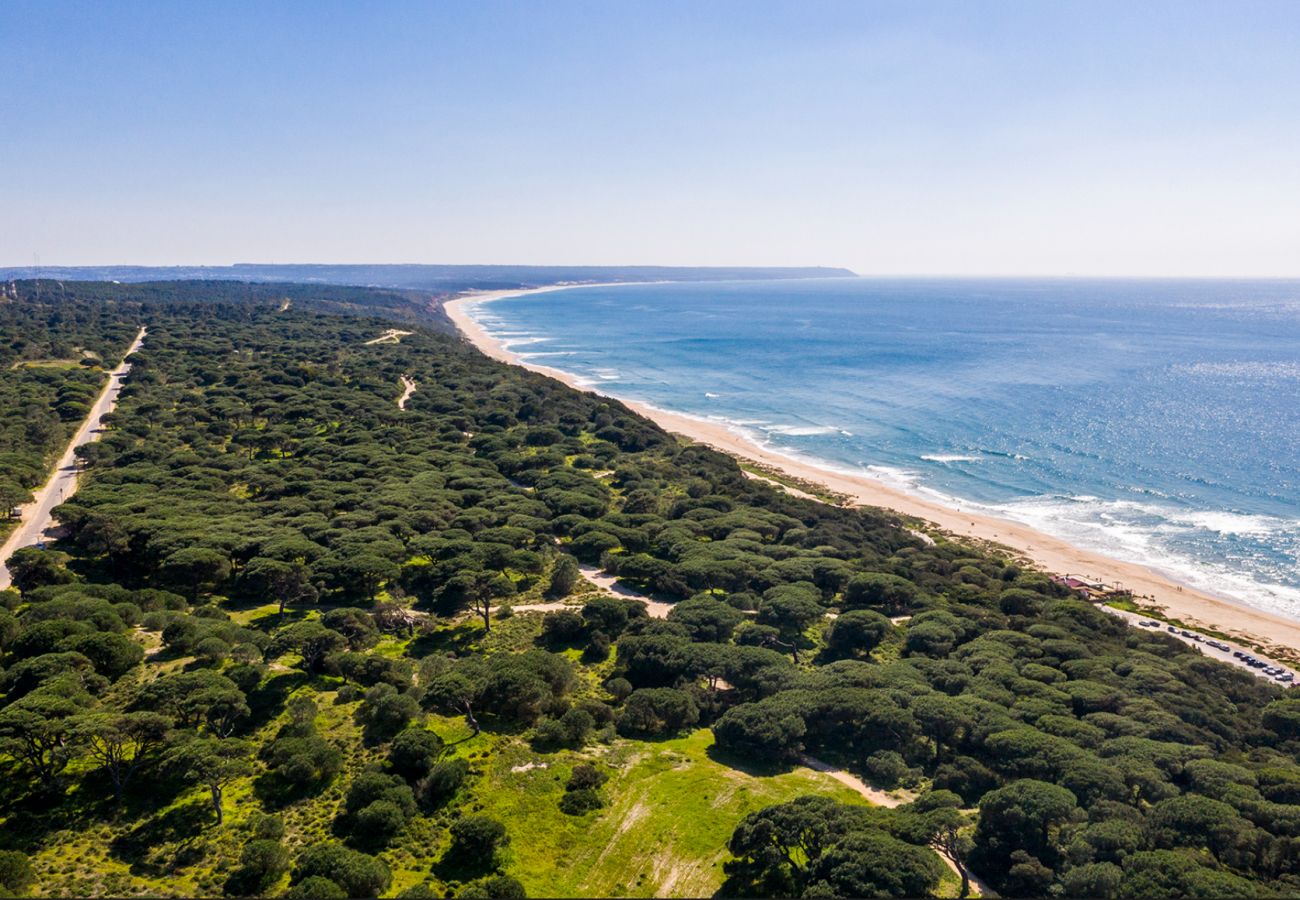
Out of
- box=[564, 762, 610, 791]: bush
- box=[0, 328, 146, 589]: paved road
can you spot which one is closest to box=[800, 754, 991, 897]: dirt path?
box=[564, 762, 610, 791]: bush

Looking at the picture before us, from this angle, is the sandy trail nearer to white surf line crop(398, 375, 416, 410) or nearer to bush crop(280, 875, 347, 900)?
white surf line crop(398, 375, 416, 410)

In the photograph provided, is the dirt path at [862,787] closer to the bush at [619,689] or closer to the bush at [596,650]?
the bush at [619,689]

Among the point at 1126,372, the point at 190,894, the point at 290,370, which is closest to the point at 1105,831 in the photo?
the point at 190,894

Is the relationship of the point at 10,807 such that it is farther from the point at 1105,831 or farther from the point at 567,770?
the point at 1105,831

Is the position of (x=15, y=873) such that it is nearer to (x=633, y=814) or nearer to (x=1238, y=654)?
(x=633, y=814)

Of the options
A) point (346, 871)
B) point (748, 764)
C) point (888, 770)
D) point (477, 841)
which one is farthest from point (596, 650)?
point (346, 871)
